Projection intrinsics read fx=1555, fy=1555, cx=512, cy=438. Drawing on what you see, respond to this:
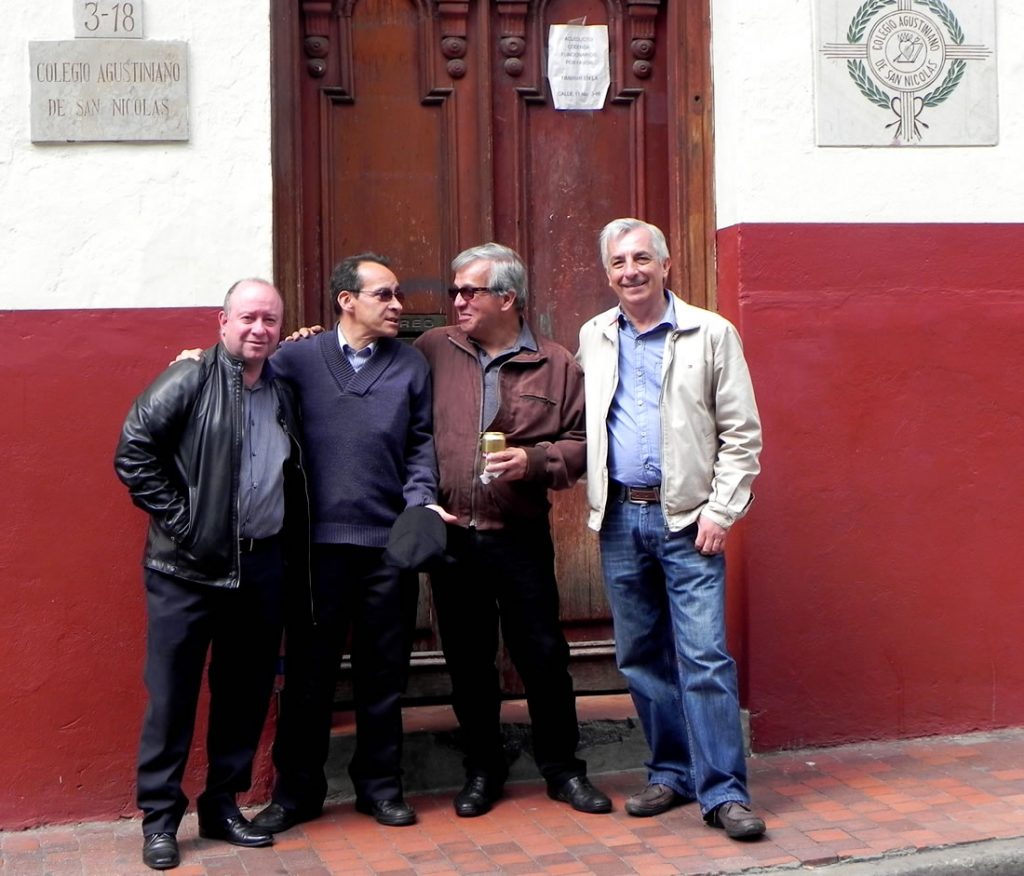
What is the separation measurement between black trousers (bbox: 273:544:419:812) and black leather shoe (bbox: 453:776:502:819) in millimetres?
228

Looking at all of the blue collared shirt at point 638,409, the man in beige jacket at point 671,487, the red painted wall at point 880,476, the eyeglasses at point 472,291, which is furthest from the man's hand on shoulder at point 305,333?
the red painted wall at point 880,476

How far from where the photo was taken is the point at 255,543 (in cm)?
496

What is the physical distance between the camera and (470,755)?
540 cm

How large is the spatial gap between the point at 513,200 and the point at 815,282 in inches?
47.4

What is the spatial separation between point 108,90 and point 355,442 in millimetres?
1510

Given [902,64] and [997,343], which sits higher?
[902,64]

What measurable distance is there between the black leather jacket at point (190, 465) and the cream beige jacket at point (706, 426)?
124cm

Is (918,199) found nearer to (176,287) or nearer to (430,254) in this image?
(430,254)

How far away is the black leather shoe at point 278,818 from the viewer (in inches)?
202

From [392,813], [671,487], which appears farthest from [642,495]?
[392,813]

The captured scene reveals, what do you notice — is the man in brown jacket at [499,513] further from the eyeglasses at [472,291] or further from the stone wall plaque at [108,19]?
the stone wall plaque at [108,19]

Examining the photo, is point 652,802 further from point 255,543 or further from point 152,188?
point 152,188

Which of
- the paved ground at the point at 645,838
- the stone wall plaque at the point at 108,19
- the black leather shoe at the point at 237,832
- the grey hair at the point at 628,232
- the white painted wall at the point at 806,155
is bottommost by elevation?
the paved ground at the point at 645,838

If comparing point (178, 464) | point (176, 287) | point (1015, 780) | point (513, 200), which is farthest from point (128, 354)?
point (1015, 780)
